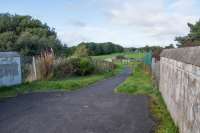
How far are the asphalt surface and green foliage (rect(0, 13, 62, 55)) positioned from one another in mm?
18693

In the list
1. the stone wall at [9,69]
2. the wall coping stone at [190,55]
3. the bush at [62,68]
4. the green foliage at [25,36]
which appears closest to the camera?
the wall coping stone at [190,55]

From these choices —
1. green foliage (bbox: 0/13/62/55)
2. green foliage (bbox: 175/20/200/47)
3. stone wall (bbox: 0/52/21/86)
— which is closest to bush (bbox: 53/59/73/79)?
stone wall (bbox: 0/52/21/86)

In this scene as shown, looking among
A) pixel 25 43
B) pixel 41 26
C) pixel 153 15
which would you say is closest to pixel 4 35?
pixel 25 43

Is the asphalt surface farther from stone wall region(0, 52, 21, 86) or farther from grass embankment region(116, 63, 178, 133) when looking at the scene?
stone wall region(0, 52, 21, 86)

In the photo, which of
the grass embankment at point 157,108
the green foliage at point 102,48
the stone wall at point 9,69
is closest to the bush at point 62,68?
the stone wall at point 9,69

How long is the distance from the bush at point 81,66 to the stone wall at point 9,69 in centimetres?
653

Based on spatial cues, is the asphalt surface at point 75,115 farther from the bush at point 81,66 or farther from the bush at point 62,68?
the bush at point 81,66

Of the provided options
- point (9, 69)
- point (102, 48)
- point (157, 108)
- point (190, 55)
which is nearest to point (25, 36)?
point (9, 69)

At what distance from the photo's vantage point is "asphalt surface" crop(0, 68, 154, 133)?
5.98m

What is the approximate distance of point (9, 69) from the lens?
536 inches

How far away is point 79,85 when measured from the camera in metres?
14.4

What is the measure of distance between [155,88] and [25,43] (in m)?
19.9

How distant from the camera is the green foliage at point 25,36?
92.9 ft

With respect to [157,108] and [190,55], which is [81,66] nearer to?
[157,108]
